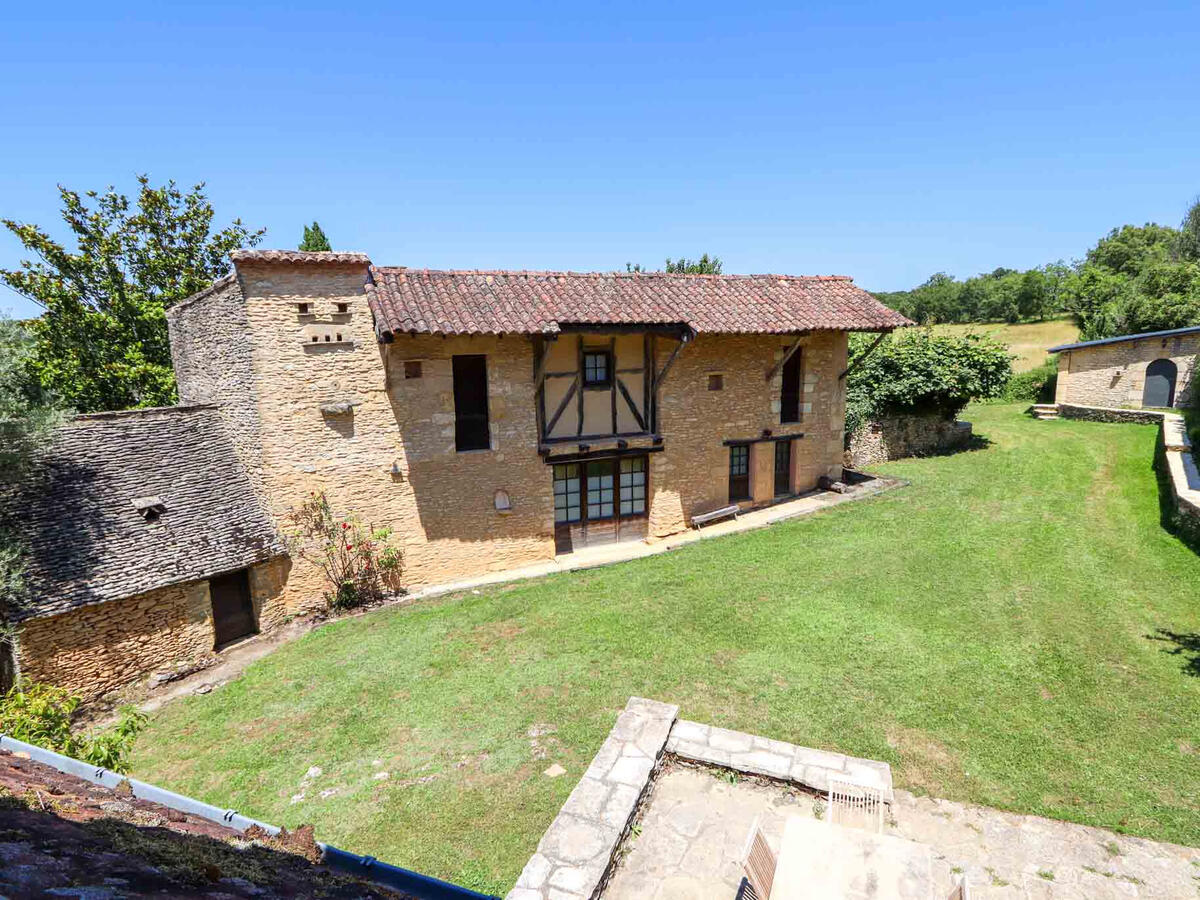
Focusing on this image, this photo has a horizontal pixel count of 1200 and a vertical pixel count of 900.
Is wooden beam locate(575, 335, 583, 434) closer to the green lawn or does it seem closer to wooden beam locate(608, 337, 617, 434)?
wooden beam locate(608, 337, 617, 434)

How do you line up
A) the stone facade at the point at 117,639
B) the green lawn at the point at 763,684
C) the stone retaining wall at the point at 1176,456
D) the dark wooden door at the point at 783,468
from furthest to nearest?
the dark wooden door at the point at 783,468, the stone retaining wall at the point at 1176,456, the stone facade at the point at 117,639, the green lawn at the point at 763,684

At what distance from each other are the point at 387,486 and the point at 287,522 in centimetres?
204

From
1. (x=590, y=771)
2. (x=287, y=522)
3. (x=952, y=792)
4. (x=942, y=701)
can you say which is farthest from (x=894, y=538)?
(x=287, y=522)

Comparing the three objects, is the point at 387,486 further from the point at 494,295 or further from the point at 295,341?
the point at 494,295

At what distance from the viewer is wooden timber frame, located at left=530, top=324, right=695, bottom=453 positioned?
1321 cm

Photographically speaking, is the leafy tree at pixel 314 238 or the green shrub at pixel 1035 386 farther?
the green shrub at pixel 1035 386

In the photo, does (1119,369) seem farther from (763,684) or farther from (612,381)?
(763,684)

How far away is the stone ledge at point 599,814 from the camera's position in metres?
5.05

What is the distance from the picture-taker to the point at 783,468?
17391 mm

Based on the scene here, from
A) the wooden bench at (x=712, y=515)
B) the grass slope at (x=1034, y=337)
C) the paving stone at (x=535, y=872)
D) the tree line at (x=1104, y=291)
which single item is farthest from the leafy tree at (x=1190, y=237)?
the paving stone at (x=535, y=872)

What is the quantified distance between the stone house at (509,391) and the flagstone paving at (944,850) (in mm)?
8354

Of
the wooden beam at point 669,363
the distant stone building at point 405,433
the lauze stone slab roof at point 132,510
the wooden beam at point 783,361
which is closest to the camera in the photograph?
the lauze stone slab roof at point 132,510

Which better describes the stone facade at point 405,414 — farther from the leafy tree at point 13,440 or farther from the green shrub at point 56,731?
the green shrub at point 56,731

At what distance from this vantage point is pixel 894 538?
13.4 meters
